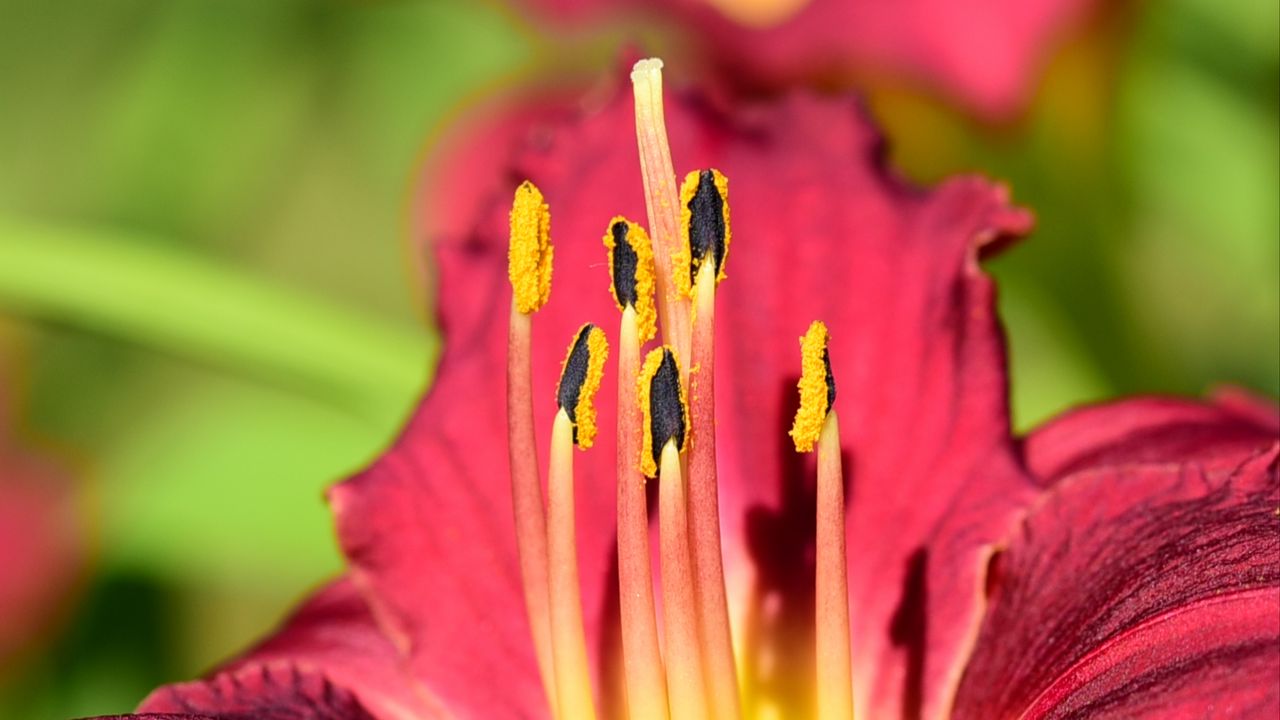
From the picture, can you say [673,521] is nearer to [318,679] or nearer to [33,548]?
[318,679]

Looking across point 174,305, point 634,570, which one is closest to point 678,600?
point 634,570

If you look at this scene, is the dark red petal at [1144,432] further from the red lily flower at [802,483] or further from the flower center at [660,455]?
the flower center at [660,455]

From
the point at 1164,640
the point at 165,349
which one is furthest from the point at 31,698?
Result: the point at 1164,640

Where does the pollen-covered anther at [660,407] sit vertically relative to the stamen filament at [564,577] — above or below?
above

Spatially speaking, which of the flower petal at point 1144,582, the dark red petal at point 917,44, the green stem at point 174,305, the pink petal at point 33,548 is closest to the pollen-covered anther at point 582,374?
the flower petal at point 1144,582

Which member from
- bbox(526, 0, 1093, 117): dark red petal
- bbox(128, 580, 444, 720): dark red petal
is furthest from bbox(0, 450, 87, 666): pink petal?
bbox(526, 0, 1093, 117): dark red petal

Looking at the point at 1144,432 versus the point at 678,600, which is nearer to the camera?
the point at 678,600
